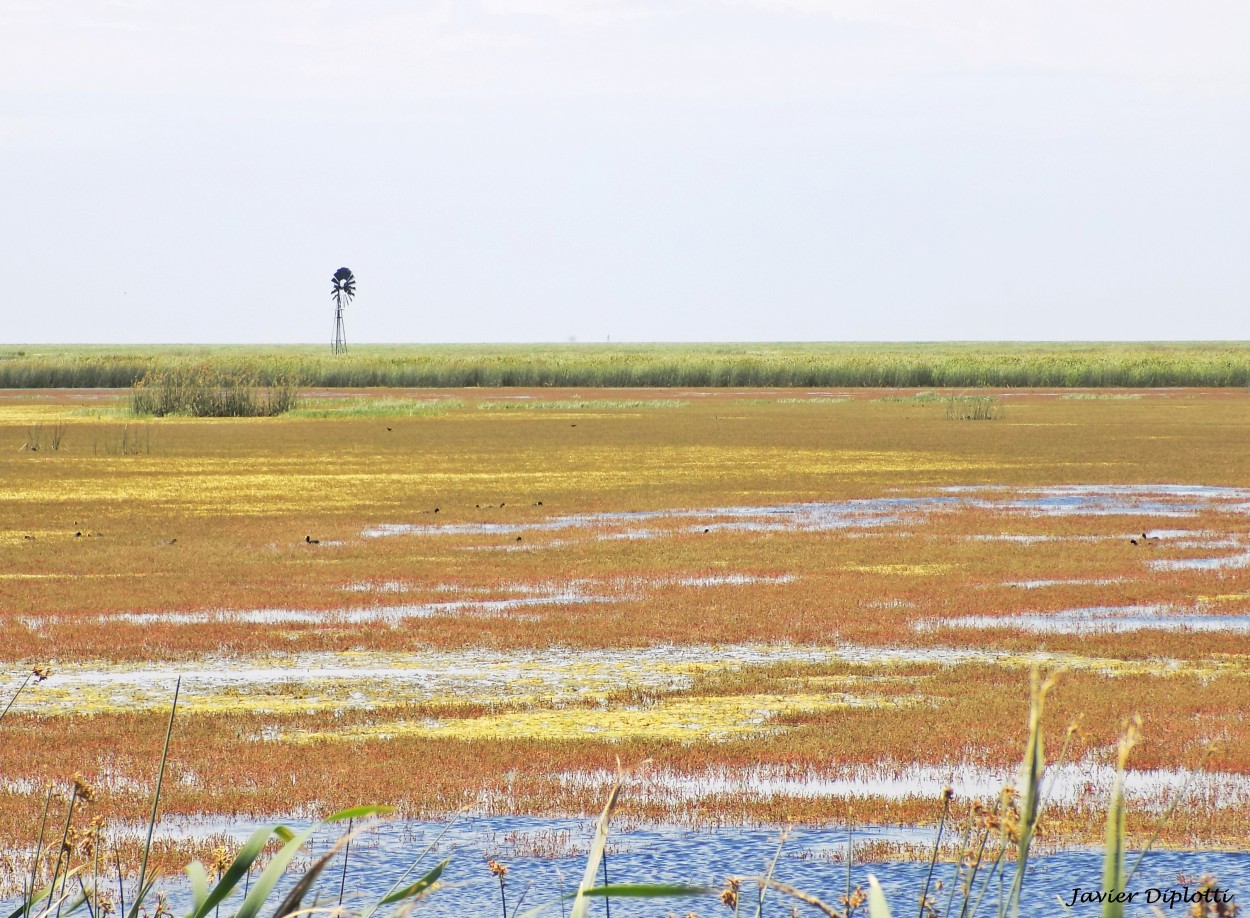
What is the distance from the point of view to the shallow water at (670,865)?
7.53 meters

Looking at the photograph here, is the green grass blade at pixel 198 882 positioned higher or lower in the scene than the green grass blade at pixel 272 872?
lower

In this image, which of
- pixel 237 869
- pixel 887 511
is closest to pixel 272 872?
pixel 237 869

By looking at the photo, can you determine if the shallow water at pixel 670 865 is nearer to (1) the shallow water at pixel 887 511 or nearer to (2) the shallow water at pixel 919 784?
(2) the shallow water at pixel 919 784

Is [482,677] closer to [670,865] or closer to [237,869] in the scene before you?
[670,865]

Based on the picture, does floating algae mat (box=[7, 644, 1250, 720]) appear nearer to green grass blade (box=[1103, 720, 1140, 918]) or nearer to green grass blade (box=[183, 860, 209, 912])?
green grass blade (box=[183, 860, 209, 912])

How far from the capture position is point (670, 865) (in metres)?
7.82

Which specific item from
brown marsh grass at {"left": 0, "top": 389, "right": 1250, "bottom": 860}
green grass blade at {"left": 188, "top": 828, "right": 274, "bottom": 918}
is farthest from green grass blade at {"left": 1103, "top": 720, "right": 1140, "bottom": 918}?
brown marsh grass at {"left": 0, "top": 389, "right": 1250, "bottom": 860}

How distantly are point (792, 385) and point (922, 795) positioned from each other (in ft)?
282

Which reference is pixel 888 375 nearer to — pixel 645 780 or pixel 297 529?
pixel 297 529

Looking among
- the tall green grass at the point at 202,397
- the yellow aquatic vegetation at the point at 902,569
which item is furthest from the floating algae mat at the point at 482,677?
the tall green grass at the point at 202,397

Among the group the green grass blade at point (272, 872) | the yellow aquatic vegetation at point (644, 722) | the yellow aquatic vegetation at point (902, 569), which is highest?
the green grass blade at point (272, 872)

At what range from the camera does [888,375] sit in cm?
9550

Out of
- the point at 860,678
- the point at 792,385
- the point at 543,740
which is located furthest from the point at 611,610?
the point at 792,385

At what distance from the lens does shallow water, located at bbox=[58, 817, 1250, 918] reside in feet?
24.7
